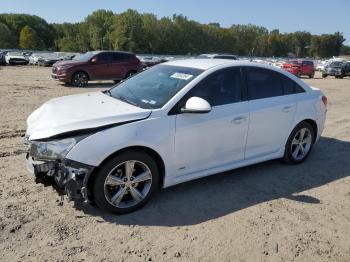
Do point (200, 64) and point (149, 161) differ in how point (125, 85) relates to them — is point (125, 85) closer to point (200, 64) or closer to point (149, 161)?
point (200, 64)

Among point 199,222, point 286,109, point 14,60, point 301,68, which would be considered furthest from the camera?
point 14,60

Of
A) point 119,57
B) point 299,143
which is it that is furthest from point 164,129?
point 119,57

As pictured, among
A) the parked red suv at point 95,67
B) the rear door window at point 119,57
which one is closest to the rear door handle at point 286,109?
the parked red suv at point 95,67

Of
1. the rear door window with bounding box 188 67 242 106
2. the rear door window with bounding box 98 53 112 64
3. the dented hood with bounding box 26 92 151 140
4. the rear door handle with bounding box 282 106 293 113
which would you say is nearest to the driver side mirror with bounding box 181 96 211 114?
the rear door window with bounding box 188 67 242 106

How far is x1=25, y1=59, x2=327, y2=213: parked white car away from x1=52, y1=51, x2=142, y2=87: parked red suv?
12130 mm

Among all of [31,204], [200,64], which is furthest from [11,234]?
[200,64]

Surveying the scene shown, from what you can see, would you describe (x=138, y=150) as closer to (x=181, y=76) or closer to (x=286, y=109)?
(x=181, y=76)

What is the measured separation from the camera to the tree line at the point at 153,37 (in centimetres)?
11731

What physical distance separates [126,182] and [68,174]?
2.11 feet

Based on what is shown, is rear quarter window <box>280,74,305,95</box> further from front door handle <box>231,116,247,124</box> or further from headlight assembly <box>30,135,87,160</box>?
headlight assembly <box>30,135,87,160</box>

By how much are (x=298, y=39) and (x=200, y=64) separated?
528 ft

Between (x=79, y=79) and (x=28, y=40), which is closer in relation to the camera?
(x=79, y=79)

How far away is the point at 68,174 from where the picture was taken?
391cm

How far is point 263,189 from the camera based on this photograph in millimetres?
5109
